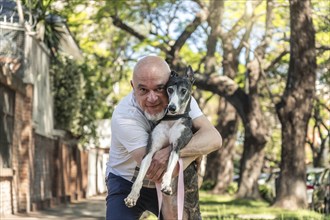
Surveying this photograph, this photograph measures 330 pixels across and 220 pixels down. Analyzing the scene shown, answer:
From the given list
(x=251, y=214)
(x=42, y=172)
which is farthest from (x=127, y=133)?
(x=42, y=172)

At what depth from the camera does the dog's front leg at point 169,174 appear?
16.9ft

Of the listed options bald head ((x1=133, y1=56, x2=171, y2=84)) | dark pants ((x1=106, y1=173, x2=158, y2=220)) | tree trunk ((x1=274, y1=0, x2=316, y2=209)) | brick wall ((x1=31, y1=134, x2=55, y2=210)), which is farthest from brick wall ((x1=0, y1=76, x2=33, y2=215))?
bald head ((x1=133, y1=56, x2=171, y2=84))

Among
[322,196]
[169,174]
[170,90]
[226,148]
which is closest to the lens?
[169,174]

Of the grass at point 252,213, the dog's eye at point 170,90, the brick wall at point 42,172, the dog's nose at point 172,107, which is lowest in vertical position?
the grass at point 252,213

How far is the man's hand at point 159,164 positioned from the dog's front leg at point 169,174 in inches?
3.9

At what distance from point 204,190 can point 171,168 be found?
112ft

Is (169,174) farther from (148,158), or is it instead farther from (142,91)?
(142,91)

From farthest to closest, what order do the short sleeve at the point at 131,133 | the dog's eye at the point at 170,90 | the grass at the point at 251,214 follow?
the grass at the point at 251,214 < the short sleeve at the point at 131,133 < the dog's eye at the point at 170,90

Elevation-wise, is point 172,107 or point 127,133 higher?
point 172,107

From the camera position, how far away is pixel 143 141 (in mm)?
5555

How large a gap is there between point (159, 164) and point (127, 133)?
45 cm

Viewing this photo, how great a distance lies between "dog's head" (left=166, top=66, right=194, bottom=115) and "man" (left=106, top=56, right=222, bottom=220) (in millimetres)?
112

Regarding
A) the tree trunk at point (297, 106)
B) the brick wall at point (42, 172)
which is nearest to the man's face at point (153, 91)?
the brick wall at point (42, 172)

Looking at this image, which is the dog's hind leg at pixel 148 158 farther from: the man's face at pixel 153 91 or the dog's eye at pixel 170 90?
the dog's eye at pixel 170 90
